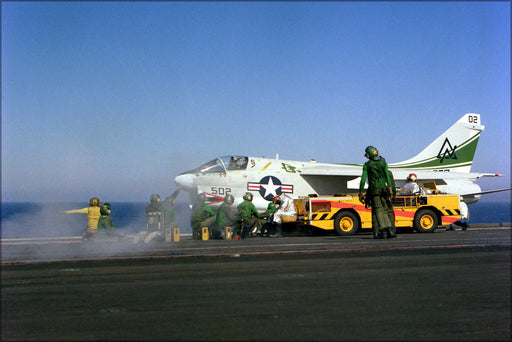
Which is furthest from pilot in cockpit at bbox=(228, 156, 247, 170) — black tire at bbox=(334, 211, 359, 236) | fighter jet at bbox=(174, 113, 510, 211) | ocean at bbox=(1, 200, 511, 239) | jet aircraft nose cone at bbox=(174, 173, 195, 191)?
black tire at bbox=(334, 211, 359, 236)

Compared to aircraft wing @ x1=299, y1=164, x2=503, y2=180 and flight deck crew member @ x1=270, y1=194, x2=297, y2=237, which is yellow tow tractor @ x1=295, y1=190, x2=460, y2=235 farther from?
aircraft wing @ x1=299, y1=164, x2=503, y2=180

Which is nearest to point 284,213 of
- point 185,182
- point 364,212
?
point 364,212

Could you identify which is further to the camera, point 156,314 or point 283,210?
point 283,210

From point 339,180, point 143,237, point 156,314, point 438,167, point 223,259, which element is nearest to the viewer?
point 156,314

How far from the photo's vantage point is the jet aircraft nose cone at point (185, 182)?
65.1ft

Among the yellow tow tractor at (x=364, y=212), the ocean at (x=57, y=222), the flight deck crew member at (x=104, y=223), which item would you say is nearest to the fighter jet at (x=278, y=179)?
the ocean at (x=57, y=222)

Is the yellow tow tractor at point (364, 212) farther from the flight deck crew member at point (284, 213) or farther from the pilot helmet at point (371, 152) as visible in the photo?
the pilot helmet at point (371, 152)

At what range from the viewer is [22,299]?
437 centimetres

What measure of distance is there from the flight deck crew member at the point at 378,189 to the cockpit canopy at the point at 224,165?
9.85 metres

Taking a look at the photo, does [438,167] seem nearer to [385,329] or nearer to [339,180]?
[339,180]

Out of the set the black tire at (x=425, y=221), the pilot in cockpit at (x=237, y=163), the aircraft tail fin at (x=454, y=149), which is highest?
the aircraft tail fin at (x=454, y=149)

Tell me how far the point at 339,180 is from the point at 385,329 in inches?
771

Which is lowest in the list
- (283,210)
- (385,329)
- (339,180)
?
(385,329)

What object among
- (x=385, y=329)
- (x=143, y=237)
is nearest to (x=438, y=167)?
(x=143, y=237)
